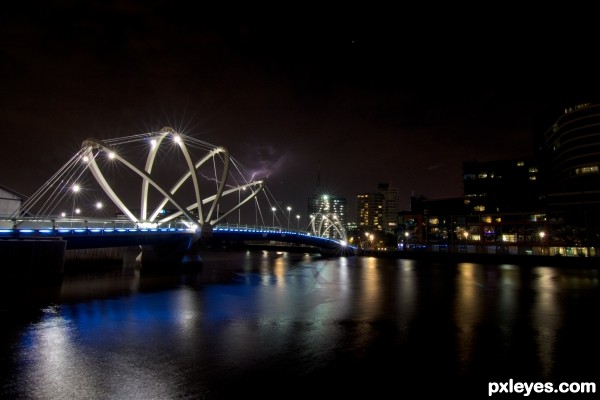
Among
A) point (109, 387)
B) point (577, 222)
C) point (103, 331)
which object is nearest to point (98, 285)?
point (103, 331)

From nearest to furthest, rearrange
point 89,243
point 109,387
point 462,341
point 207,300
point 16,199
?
point 109,387, point 462,341, point 207,300, point 89,243, point 16,199

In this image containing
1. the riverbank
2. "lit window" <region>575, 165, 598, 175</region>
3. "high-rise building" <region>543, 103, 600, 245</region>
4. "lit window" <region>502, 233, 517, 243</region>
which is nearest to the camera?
the riverbank

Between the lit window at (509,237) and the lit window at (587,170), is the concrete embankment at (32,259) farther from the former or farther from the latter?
the lit window at (509,237)

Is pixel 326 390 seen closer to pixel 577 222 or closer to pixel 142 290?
pixel 142 290

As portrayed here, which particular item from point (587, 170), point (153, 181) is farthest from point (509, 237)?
point (153, 181)

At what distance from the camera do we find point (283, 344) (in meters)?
15.7

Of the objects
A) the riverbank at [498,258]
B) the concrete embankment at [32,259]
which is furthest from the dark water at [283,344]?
the riverbank at [498,258]

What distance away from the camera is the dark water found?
36.8 ft

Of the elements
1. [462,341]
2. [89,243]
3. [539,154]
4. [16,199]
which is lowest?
[462,341]

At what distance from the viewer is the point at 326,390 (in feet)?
35.9

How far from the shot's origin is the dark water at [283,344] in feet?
36.8

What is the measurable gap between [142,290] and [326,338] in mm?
20263

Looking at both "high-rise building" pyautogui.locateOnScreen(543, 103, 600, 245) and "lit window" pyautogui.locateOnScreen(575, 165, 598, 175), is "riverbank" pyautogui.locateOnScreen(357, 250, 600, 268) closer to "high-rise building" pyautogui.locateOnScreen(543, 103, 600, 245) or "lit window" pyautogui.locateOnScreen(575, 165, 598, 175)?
"high-rise building" pyautogui.locateOnScreen(543, 103, 600, 245)

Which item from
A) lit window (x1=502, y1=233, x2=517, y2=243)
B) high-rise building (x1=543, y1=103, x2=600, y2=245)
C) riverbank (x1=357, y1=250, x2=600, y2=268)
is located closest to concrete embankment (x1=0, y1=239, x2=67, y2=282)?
riverbank (x1=357, y1=250, x2=600, y2=268)
